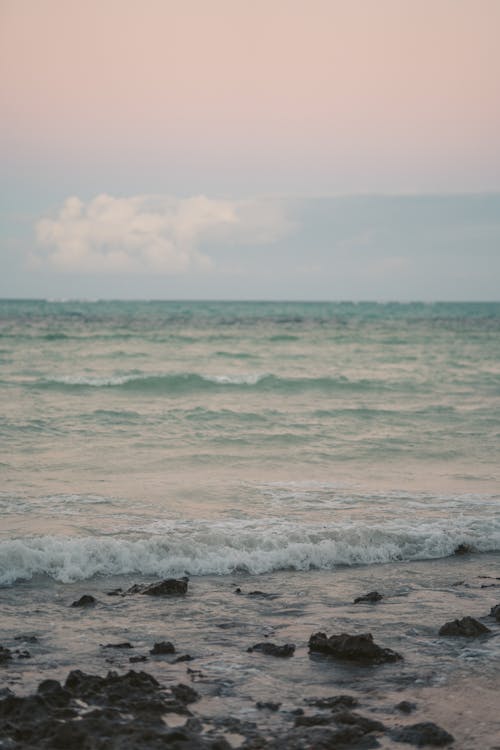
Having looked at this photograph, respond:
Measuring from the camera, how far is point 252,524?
417 inches

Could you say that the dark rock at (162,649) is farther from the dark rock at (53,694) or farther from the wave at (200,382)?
the wave at (200,382)

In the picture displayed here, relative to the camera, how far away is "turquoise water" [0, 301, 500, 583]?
955 centimetres

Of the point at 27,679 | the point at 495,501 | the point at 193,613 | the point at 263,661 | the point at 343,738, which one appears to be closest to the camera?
the point at 343,738

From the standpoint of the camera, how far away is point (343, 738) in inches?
191

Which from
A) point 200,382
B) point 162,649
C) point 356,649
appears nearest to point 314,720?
point 356,649

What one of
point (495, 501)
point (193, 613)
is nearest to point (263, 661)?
point (193, 613)

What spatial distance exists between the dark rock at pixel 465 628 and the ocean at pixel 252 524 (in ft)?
0.44

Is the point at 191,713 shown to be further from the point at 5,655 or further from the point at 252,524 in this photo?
the point at 252,524

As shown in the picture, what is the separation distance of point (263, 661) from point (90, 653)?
1.39m

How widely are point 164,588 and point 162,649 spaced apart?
169 centimetres

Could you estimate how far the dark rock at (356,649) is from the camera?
20.3 feet

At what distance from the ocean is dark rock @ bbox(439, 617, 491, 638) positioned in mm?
133

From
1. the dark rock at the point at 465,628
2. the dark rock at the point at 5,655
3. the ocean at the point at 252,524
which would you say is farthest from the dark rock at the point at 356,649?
the dark rock at the point at 5,655

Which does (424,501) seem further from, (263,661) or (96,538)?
(263,661)
